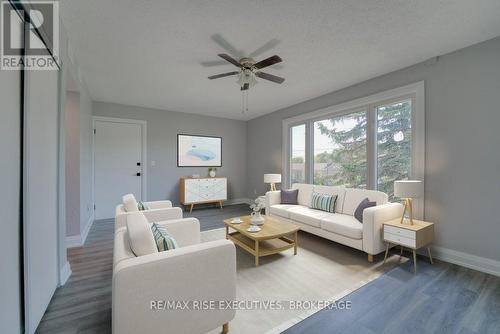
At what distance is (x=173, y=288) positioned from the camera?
4.04 ft

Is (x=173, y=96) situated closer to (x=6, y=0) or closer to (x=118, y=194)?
(x=118, y=194)

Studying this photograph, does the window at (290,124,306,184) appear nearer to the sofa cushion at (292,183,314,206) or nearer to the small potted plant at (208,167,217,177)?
the sofa cushion at (292,183,314,206)

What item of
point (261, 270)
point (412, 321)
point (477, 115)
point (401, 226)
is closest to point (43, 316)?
point (261, 270)

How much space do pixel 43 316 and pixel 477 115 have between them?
4492 mm

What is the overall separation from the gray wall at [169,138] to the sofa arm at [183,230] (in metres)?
3.36

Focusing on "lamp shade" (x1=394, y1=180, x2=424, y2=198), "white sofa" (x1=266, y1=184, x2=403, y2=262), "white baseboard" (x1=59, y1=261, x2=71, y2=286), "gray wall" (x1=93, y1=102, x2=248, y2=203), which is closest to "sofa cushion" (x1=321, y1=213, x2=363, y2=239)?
"white sofa" (x1=266, y1=184, x2=403, y2=262)

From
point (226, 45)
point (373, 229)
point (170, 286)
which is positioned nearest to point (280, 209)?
point (373, 229)

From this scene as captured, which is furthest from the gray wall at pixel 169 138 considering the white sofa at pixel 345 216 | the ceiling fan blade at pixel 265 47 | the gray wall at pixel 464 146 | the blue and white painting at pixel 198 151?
the gray wall at pixel 464 146

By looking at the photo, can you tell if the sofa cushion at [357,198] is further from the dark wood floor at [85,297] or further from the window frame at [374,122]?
the dark wood floor at [85,297]

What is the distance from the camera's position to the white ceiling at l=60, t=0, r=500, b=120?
183 cm

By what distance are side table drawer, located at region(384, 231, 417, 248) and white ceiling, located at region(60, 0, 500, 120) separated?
216cm

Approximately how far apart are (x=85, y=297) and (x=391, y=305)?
2.58 meters

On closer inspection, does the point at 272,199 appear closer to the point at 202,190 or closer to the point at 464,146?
the point at 202,190

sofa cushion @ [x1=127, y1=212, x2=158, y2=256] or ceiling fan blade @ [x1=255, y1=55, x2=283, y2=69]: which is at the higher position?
ceiling fan blade @ [x1=255, y1=55, x2=283, y2=69]
